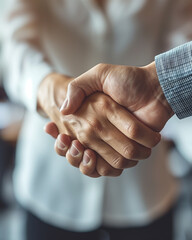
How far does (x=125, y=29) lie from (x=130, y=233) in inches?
13.0

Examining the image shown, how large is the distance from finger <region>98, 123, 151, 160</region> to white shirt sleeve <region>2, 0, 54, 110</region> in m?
0.10

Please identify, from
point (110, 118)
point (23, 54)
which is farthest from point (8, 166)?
point (110, 118)

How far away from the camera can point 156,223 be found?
1.63 feet

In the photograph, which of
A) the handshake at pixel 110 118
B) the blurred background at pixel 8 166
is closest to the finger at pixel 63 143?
A: the handshake at pixel 110 118

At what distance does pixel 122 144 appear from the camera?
0.90ft

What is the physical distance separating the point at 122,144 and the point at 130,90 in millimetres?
52

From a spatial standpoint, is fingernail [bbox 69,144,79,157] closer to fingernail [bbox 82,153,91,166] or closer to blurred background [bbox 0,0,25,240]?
fingernail [bbox 82,153,91,166]

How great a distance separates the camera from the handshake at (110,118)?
264 mm

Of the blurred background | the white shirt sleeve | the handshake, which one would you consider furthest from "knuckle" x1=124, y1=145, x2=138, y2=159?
the blurred background

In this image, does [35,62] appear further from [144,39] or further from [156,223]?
[156,223]

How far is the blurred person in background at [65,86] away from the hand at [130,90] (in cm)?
3

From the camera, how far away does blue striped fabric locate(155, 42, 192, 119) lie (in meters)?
0.24

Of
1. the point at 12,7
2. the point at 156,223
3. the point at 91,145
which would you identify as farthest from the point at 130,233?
the point at 12,7

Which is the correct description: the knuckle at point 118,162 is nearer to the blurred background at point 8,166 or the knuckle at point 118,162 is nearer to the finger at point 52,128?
the finger at point 52,128
